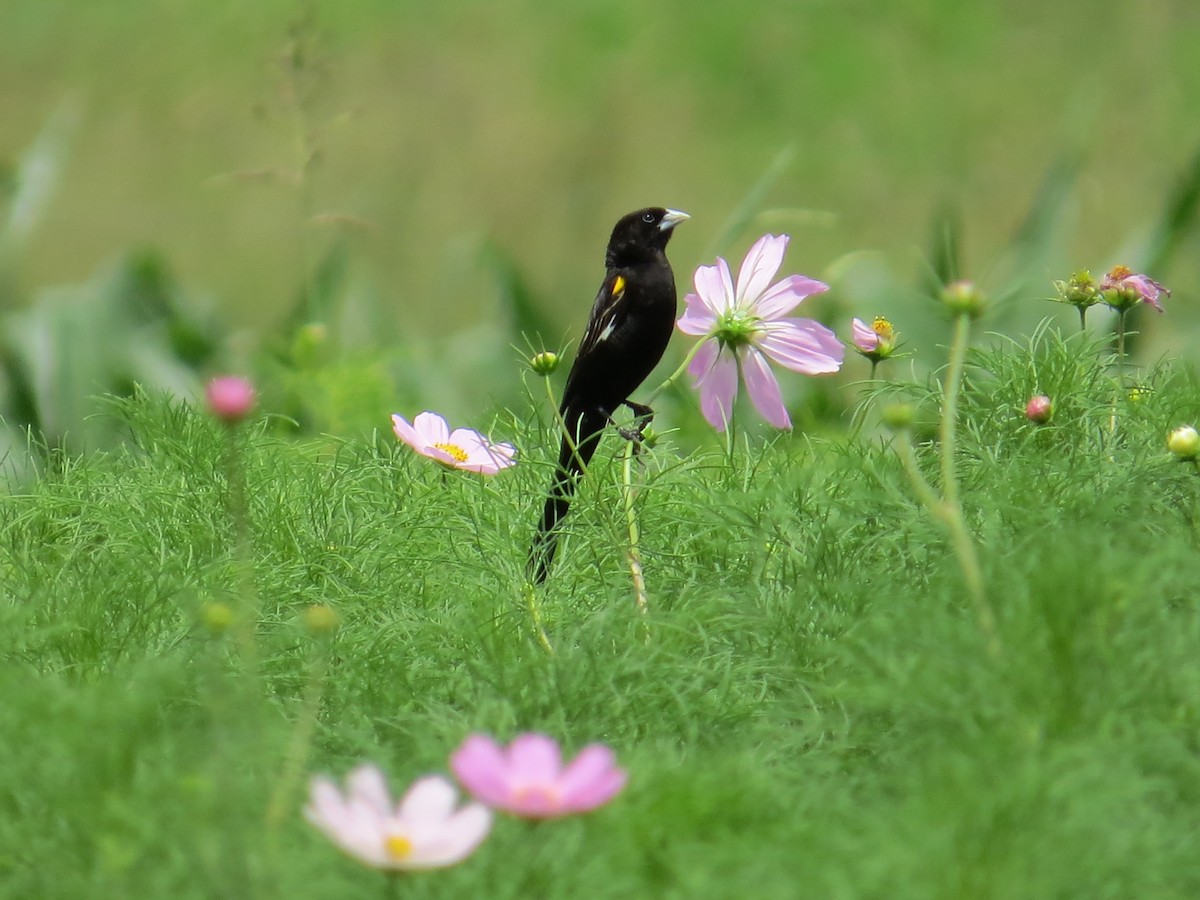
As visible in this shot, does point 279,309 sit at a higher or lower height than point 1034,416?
lower

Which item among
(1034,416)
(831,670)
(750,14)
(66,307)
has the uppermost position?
(750,14)

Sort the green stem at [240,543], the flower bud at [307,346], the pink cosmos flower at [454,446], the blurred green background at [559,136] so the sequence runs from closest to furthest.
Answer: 1. the green stem at [240,543]
2. the pink cosmos flower at [454,446]
3. the flower bud at [307,346]
4. the blurred green background at [559,136]

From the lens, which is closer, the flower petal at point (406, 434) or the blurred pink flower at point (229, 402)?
the blurred pink flower at point (229, 402)

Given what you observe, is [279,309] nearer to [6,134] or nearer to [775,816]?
[6,134]

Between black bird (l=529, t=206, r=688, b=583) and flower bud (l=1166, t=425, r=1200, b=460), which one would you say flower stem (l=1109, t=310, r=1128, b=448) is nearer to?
flower bud (l=1166, t=425, r=1200, b=460)

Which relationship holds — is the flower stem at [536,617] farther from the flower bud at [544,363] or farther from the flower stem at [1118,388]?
the flower stem at [1118,388]

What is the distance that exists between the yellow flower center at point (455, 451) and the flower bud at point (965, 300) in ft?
1.42

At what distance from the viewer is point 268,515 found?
1087 millimetres

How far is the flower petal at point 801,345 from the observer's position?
101 centimetres

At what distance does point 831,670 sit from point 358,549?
375 mm

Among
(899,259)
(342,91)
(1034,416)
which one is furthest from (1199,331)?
(342,91)

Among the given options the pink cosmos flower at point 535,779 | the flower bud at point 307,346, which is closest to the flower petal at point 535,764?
the pink cosmos flower at point 535,779

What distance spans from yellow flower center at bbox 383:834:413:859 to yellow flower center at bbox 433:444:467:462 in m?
0.52

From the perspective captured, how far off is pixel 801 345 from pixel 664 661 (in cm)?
27
